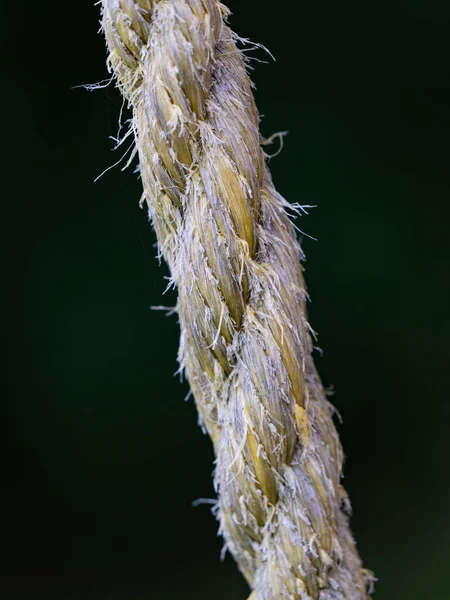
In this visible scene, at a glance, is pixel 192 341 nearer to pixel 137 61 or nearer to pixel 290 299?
pixel 290 299

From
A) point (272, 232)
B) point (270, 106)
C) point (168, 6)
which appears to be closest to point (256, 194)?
point (272, 232)

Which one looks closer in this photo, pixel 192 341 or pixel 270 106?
pixel 192 341

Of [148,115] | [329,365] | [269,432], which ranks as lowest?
[329,365]

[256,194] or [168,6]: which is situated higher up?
[168,6]

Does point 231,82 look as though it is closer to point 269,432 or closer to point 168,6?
point 168,6

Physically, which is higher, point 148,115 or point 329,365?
point 148,115

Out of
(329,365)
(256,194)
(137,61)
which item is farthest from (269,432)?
(329,365)
